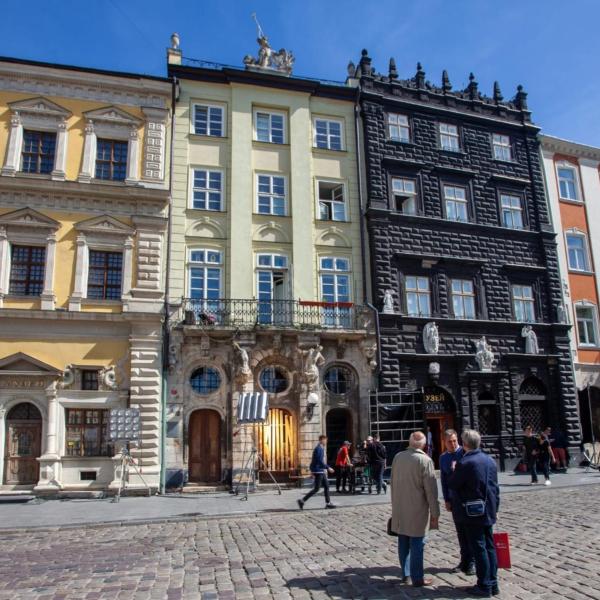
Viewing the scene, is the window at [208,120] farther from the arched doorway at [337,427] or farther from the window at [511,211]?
the window at [511,211]

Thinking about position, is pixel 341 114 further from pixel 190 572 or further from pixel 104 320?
pixel 190 572

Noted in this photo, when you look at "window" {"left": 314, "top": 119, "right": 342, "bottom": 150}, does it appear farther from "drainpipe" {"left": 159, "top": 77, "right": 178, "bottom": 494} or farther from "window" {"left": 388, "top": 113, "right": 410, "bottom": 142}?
"drainpipe" {"left": 159, "top": 77, "right": 178, "bottom": 494}

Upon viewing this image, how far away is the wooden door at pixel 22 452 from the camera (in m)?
18.2

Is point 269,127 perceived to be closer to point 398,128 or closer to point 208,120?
point 208,120

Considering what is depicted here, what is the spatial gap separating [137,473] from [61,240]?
840cm

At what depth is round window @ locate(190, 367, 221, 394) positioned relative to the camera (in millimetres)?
20328

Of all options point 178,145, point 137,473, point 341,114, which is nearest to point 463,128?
point 341,114

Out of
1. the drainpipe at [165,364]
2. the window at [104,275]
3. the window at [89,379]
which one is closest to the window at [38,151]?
the window at [104,275]

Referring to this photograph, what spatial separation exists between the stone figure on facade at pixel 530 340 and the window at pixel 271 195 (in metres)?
11.5

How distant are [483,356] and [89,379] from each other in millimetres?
15143

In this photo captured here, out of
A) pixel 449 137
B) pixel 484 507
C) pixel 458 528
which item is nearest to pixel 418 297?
pixel 449 137

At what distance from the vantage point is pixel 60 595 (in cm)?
707

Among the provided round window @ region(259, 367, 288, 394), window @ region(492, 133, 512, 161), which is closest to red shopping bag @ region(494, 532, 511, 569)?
round window @ region(259, 367, 288, 394)

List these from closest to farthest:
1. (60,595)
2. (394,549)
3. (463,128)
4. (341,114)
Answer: (60,595), (394,549), (341,114), (463,128)
